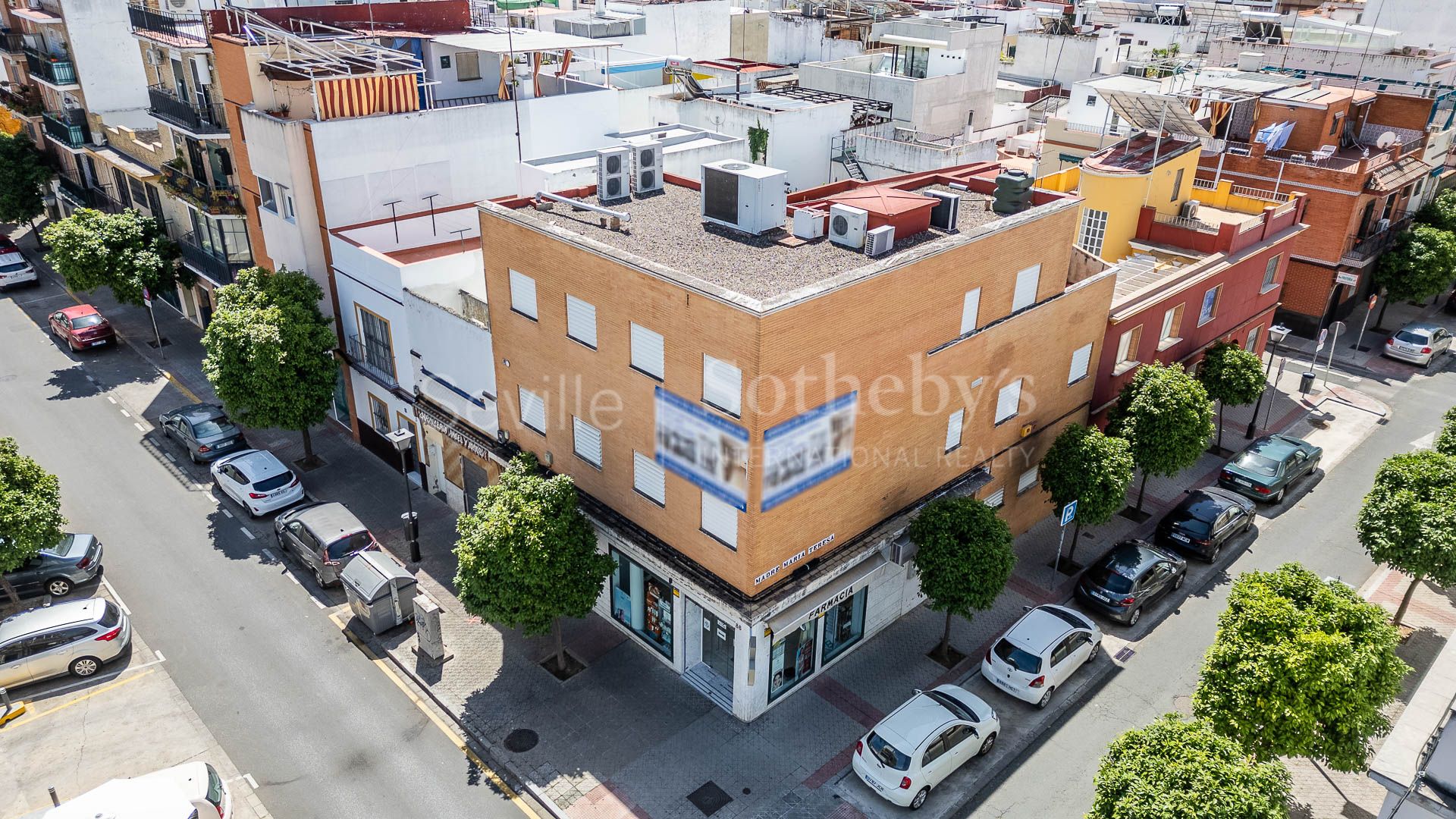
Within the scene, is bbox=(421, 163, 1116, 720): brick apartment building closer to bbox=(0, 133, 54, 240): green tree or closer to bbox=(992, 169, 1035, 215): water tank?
bbox=(992, 169, 1035, 215): water tank

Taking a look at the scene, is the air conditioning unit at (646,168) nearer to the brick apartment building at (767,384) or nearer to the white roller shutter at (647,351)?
the brick apartment building at (767,384)

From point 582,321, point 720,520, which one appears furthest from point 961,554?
point 582,321

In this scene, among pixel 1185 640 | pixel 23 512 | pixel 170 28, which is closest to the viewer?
pixel 23 512

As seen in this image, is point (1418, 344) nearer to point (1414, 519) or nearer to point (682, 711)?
point (1414, 519)

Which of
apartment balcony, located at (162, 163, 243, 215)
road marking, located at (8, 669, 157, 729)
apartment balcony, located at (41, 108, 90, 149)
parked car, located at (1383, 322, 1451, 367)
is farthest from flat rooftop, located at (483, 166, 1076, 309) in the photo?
apartment balcony, located at (41, 108, 90, 149)

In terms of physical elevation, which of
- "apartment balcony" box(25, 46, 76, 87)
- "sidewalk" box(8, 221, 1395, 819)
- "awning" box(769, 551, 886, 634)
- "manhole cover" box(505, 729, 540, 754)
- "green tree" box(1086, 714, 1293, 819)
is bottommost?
"manhole cover" box(505, 729, 540, 754)

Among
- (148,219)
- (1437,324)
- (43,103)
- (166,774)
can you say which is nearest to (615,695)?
(166,774)
